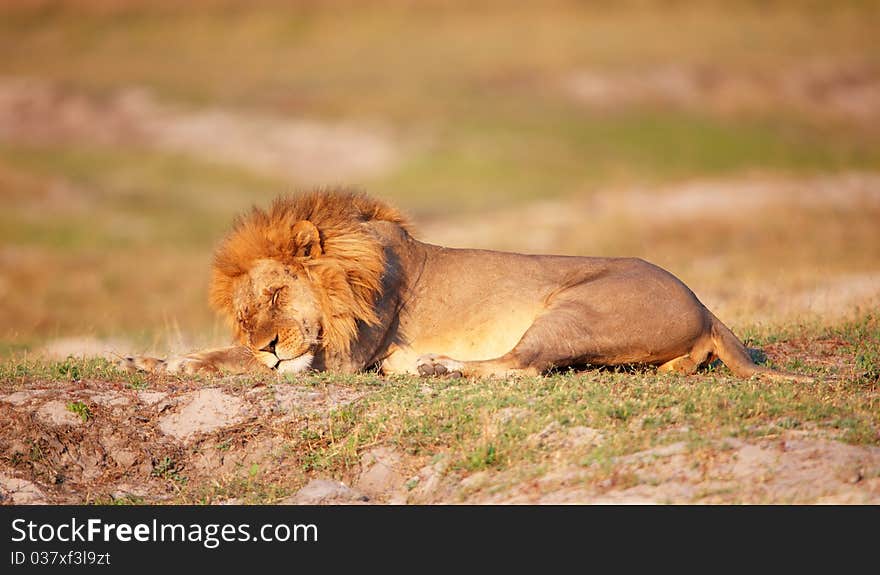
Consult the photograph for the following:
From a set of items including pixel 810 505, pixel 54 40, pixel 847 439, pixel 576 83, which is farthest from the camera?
pixel 54 40

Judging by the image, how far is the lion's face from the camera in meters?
7.06

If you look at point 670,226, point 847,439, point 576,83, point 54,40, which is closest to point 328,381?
point 847,439

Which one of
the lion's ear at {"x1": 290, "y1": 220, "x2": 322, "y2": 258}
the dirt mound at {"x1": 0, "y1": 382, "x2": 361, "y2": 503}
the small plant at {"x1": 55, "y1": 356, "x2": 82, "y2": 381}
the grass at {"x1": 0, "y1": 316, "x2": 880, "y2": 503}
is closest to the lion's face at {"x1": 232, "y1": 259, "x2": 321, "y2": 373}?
the lion's ear at {"x1": 290, "y1": 220, "x2": 322, "y2": 258}

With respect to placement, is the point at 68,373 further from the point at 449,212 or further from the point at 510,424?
the point at 449,212

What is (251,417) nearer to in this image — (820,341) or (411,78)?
(820,341)

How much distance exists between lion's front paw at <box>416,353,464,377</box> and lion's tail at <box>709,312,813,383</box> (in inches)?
65.3

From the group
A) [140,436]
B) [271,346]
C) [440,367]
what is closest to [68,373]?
[140,436]

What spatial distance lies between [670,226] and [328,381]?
14.9 metres

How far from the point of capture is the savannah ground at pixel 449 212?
6.07 metres

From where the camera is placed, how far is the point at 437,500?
18.9 ft

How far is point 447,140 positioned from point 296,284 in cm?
2869

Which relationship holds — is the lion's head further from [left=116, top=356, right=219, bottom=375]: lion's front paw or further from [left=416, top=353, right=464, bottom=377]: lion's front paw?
[left=416, top=353, right=464, bottom=377]: lion's front paw

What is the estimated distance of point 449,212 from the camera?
27859 mm

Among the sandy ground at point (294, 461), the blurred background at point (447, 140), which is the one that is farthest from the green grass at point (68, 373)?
the blurred background at point (447, 140)
